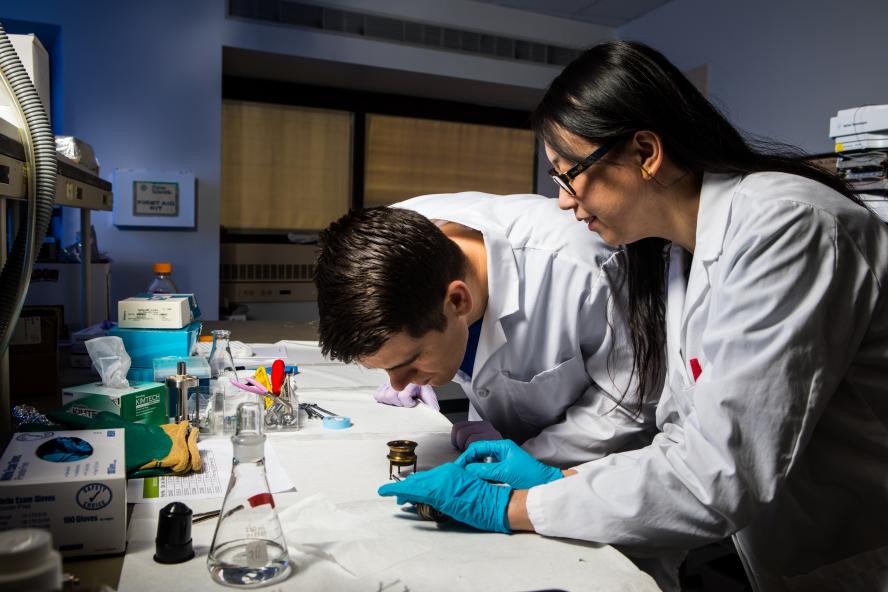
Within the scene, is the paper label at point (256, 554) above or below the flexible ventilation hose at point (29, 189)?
below

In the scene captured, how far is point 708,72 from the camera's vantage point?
13.3 feet

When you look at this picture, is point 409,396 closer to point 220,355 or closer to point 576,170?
point 220,355

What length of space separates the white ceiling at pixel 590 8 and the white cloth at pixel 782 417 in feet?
12.1

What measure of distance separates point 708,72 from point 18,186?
3.88 metres

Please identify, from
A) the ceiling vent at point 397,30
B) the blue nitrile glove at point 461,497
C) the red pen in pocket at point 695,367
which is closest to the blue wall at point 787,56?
the ceiling vent at point 397,30

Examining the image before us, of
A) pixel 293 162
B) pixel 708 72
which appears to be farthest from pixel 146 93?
pixel 708 72

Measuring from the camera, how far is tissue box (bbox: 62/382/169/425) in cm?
123

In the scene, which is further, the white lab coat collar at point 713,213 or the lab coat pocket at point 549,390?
the lab coat pocket at point 549,390

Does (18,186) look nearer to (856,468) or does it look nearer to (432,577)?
(432,577)

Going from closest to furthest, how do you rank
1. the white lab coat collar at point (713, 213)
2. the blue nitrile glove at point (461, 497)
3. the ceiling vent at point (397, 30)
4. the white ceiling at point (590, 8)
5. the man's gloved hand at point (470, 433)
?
1. the blue nitrile glove at point (461, 497)
2. the white lab coat collar at point (713, 213)
3. the man's gloved hand at point (470, 433)
4. the ceiling vent at point (397, 30)
5. the white ceiling at point (590, 8)

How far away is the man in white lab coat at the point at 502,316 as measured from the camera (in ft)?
3.73

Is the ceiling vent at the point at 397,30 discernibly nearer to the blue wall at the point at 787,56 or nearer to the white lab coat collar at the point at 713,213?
the blue wall at the point at 787,56

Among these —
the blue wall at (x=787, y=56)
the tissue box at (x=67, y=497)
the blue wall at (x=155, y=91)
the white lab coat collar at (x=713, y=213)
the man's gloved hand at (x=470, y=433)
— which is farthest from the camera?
the blue wall at (x=155, y=91)

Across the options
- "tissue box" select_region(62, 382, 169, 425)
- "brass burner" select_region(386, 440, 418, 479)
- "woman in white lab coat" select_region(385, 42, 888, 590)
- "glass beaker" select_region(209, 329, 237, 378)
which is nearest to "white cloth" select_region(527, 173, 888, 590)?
"woman in white lab coat" select_region(385, 42, 888, 590)
